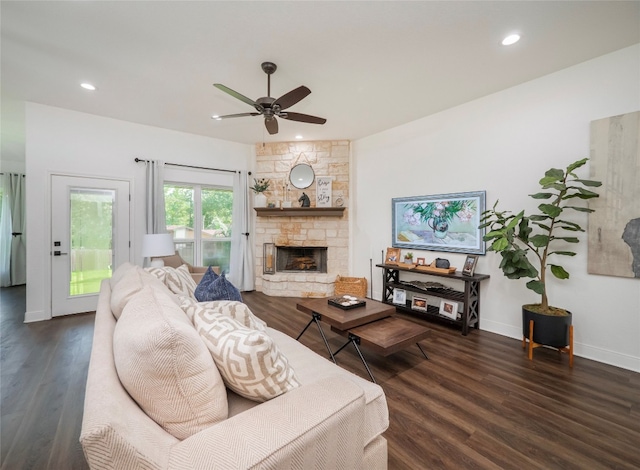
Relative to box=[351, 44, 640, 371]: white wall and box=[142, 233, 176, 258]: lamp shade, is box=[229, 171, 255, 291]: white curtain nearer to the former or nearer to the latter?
box=[142, 233, 176, 258]: lamp shade

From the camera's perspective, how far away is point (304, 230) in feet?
16.5

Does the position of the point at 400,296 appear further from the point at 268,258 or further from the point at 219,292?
the point at 219,292

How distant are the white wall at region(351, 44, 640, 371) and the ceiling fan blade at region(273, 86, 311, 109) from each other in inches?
88.5

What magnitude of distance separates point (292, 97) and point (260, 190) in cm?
254

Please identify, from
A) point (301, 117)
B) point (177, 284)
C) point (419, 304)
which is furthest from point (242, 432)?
point (419, 304)

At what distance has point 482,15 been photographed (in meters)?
2.03

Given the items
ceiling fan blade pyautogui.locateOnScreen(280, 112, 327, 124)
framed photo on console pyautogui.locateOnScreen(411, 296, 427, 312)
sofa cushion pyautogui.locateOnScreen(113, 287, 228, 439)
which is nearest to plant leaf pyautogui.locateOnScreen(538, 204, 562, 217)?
framed photo on console pyautogui.locateOnScreen(411, 296, 427, 312)

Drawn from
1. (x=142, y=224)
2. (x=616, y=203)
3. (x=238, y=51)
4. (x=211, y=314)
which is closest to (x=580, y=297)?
(x=616, y=203)

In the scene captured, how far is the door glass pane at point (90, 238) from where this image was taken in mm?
3811

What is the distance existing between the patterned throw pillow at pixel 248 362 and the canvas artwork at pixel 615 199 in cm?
A: 309

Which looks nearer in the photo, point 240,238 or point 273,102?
point 273,102

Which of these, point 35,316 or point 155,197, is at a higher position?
point 155,197

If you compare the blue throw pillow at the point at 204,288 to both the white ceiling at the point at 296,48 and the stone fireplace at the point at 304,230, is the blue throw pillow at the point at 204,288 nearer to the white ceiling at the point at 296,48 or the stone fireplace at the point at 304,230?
the white ceiling at the point at 296,48

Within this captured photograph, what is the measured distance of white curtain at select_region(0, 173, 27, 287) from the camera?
5477 millimetres
